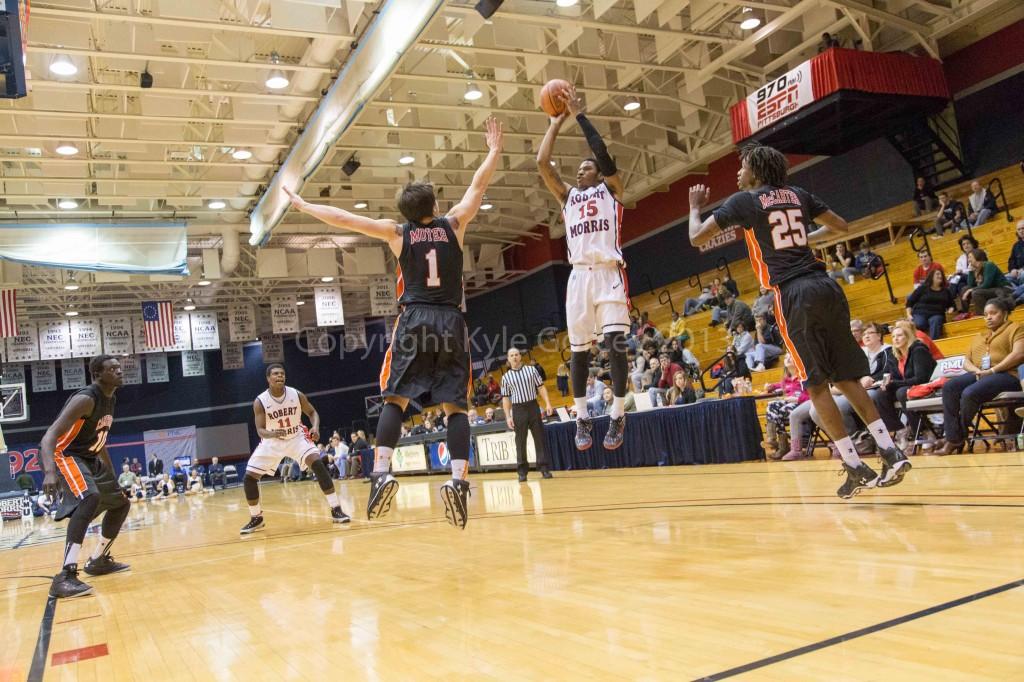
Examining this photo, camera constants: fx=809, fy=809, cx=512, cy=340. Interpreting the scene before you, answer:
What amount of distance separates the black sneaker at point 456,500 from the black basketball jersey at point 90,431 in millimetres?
2689

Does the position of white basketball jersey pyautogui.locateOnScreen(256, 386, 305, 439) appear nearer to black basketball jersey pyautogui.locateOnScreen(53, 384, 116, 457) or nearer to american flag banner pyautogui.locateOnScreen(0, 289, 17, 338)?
black basketball jersey pyautogui.locateOnScreen(53, 384, 116, 457)

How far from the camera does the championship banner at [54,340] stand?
2411cm

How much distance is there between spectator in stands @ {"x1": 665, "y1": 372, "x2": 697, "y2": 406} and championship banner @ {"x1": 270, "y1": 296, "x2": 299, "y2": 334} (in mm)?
15771

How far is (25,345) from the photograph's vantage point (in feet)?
79.9

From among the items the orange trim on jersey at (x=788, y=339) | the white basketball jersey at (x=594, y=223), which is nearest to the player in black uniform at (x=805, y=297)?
the orange trim on jersey at (x=788, y=339)

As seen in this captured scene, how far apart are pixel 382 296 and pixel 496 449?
418 inches

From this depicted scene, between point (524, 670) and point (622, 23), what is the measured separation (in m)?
13.4

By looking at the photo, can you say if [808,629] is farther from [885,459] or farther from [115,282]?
[115,282]

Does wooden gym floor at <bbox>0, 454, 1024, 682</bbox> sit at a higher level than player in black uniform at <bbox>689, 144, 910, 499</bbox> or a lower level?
lower

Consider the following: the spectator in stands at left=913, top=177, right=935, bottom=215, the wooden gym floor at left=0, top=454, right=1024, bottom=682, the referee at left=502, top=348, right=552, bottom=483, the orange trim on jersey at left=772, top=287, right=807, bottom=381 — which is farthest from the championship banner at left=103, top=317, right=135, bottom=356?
the orange trim on jersey at left=772, top=287, right=807, bottom=381

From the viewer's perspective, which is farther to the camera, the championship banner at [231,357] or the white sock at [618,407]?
the championship banner at [231,357]

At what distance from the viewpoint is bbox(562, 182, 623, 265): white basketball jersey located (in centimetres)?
541

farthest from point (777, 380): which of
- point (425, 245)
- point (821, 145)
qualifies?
point (425, 245)

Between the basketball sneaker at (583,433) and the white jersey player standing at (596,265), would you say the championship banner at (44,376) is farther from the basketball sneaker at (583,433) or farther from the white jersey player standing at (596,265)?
the white jersey player standing at (596,265)
